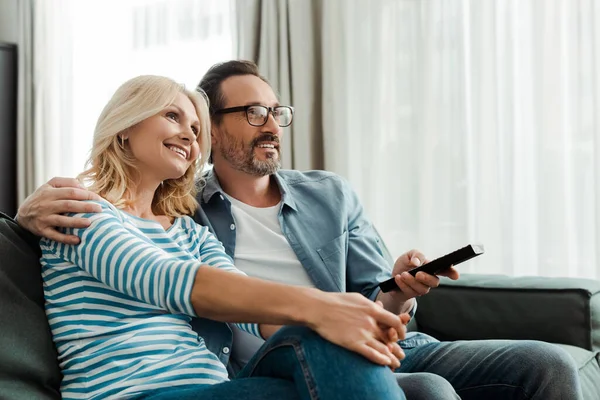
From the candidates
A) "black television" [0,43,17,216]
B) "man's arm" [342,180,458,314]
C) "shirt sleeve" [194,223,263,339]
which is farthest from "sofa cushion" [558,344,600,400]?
"black television" [0,43,17,216]

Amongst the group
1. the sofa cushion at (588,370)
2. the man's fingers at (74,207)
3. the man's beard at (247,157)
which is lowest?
the sofa cushion at (588,370)

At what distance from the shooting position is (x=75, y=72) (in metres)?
4.11

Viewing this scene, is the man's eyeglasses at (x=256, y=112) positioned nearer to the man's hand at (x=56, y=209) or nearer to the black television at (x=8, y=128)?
the man's hand at (x=56, y=209)

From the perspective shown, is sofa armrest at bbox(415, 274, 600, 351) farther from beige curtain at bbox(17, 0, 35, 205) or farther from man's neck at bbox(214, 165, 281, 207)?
beige curtain at bbox(17, 0, 35, 205)

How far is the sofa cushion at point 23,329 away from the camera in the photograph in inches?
46.0

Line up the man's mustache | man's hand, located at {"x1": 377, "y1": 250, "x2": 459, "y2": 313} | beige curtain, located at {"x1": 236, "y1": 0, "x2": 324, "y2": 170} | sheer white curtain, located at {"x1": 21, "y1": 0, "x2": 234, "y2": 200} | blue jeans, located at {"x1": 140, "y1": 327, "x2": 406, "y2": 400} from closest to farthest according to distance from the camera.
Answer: blue jeans, located at {"x1": 140, "y1": 327, "x2": 406, "y2": 400} → man's hand, located at {"x1": 377, "y1": 250, "x2": 459, "y2": 313} → the man's mustache → beige curtain, located at {"x1": 236, "y1": 0, "x2": 324, "y2": 170} → sheer white curtain, located at {"x1": 21, "y1": 0, "x2": 234, "y2": 200}

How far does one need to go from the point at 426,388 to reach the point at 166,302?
480 mm

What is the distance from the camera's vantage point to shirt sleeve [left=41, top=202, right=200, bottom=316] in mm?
1118

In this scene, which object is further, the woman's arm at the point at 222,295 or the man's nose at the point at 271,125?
the man's nose at the point at 271,125

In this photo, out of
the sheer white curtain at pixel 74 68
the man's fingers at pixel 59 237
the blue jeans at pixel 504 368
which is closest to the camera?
the man's fingers at pixel 59 237

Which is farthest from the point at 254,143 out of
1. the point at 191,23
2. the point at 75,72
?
the point at 75,72

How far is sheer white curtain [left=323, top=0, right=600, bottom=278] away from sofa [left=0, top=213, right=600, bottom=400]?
0.66 metres

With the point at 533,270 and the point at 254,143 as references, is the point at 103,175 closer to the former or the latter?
the point at 254,143

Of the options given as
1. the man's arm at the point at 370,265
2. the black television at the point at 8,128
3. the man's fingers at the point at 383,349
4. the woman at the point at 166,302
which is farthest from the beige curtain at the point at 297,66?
the man's fingers at the point at 383,349
